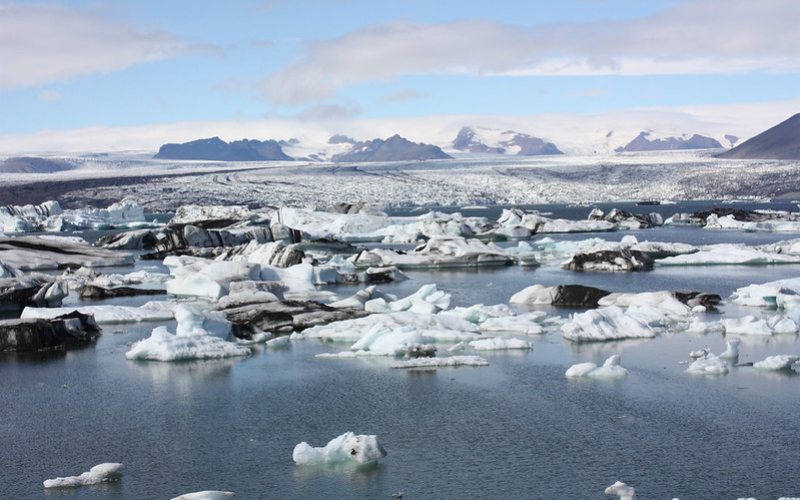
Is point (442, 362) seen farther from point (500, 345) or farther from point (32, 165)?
point (32, 165)

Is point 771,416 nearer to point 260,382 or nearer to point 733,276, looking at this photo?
point 260,382

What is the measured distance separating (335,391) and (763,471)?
463 cm

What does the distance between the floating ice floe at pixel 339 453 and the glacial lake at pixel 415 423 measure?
0.12 m

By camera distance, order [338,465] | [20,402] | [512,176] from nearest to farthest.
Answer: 1. [338,465]
2. [20,402]
3. [512,176]

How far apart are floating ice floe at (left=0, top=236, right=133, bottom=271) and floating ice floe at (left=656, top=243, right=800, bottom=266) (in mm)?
15190

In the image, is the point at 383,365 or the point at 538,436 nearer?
the point at 538,436

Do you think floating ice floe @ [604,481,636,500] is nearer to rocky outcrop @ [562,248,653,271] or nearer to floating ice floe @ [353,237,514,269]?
rocky outcrop @ [562,248,653,271]

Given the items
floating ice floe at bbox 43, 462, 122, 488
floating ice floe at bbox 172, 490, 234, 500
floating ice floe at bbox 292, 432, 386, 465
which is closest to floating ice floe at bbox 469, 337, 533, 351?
floating ice floe at bbox 292, 432, 386, 465

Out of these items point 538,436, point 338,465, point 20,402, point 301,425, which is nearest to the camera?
point 338,465

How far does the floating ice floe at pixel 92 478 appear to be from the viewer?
719 cm

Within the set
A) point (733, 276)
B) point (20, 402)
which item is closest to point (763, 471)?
point (20, 402)

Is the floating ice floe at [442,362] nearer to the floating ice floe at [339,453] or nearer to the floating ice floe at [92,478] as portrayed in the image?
the floating ice floe at [339,453]

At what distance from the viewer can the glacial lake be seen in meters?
7.18

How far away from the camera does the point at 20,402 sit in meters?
10.3
